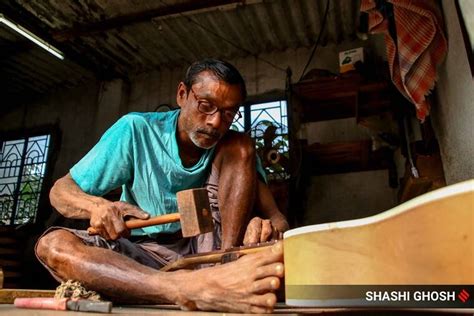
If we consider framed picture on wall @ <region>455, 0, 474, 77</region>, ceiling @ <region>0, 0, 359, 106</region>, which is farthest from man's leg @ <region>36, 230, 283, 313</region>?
ceiling @ <region>0, 0, 359, 106</region>

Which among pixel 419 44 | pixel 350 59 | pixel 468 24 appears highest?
pixel 350 59

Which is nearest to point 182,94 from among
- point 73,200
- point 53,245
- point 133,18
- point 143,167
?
point 143,167

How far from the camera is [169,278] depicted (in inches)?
43.7

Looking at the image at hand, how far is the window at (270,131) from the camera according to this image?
12.4 ft

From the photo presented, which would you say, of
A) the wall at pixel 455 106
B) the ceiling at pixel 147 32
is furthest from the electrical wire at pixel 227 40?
the wall at pixel 455 106

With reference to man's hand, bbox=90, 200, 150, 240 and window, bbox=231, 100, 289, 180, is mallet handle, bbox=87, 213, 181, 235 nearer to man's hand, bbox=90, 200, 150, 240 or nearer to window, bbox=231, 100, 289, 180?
man's hand, bbox=90, 200, 150, 240

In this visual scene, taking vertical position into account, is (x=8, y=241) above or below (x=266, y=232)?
above

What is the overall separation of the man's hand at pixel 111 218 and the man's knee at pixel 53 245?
10cm

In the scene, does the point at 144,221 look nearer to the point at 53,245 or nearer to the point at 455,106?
the point at 53,245

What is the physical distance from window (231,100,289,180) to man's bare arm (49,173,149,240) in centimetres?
A: 235

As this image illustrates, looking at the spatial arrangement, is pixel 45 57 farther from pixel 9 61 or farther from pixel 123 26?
pixel 123 26

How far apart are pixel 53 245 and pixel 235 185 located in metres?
0.80

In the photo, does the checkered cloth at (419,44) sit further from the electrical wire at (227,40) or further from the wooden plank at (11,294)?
the electrical wire at (227,40)

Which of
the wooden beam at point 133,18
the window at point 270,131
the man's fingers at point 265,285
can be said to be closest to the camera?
the man's fingers at point 265,285
